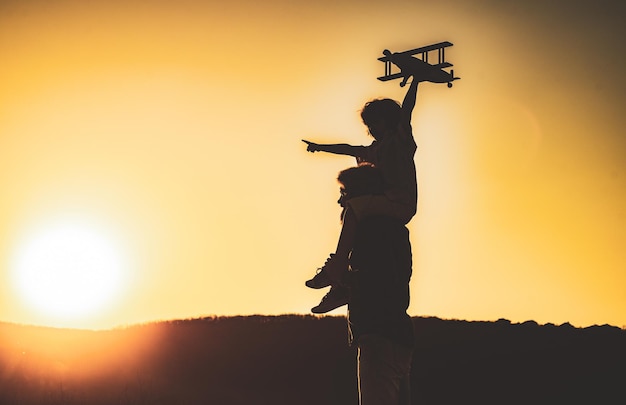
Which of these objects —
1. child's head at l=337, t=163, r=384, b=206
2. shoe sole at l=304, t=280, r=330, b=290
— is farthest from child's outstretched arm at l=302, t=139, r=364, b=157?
shoe sole at l=304, t=280, r=330, b=290

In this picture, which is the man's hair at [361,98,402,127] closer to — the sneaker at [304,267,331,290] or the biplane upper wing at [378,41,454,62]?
the sneaker at [304,267,331,290]

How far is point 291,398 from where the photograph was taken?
41.6 ft

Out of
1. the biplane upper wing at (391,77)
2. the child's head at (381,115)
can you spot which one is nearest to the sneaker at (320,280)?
the child's head at (381,115)

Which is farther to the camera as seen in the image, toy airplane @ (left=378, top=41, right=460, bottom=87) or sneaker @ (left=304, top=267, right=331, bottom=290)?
toy airplane @ (left=378, top=41, right=460, bottom=87)

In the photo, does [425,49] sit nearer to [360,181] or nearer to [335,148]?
[335,148]

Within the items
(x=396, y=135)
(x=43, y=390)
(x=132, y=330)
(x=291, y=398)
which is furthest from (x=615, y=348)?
(x=396, y=135)

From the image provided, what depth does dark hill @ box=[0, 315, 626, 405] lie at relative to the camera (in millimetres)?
10664

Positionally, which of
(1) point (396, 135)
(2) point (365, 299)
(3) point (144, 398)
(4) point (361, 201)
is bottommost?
(3) point (144, 398)

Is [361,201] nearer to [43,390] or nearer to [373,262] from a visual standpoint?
[373,262]

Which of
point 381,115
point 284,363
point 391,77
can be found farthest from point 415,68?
point 284,363

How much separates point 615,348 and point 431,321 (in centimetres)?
425

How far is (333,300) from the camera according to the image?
5.71 meters

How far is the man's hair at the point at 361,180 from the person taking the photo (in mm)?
5488

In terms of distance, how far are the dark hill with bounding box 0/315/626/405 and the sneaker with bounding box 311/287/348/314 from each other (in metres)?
4.51
